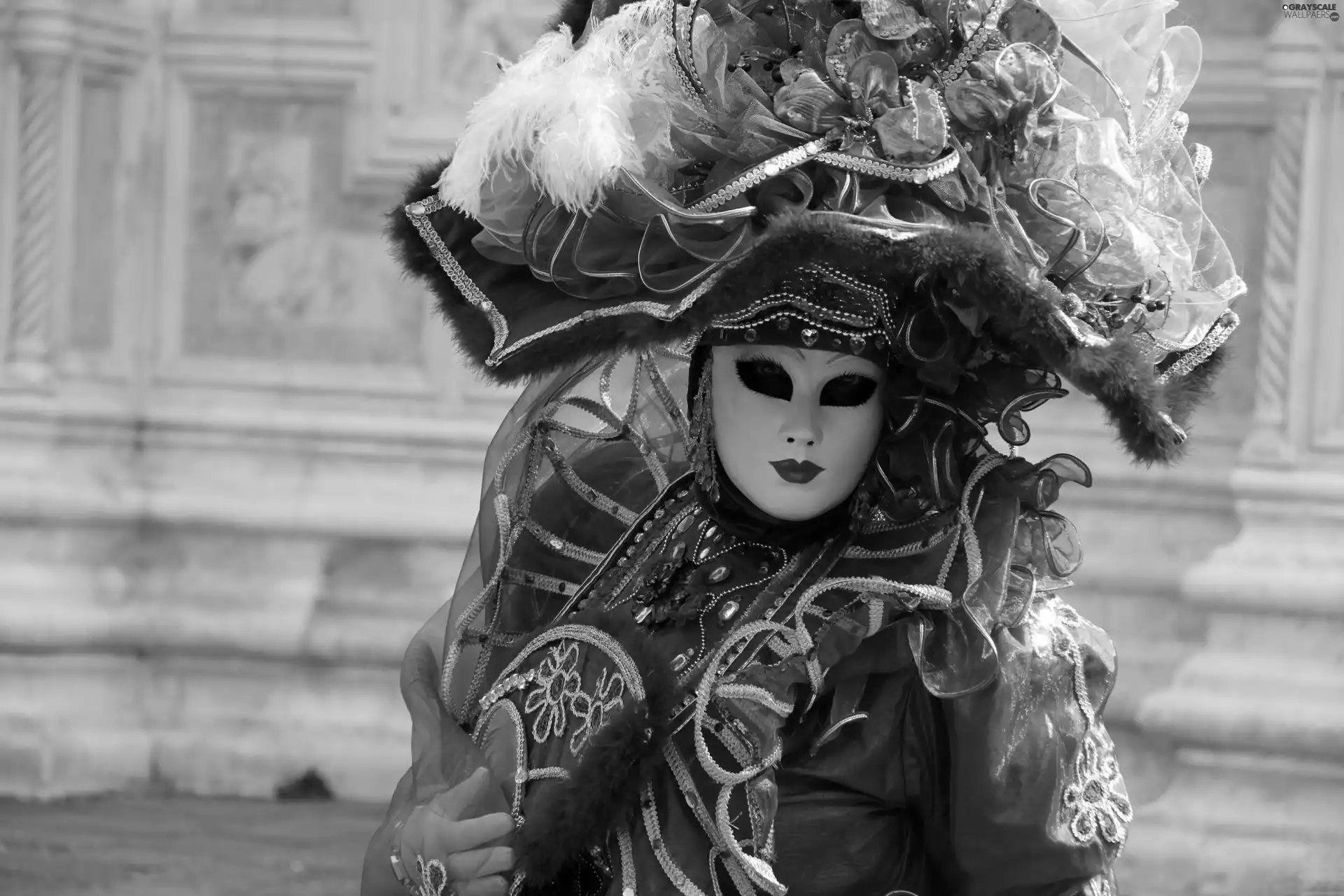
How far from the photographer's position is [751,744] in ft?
4.92

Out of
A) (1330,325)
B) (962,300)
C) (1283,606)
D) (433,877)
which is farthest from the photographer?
(1330,325)

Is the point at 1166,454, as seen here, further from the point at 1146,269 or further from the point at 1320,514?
the point at 1320,514

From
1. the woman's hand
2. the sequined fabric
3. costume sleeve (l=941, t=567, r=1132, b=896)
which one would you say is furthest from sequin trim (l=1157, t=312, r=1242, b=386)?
the woman's hand

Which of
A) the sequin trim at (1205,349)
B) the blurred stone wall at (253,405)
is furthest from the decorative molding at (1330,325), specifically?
the sequin trim at (1205,349)

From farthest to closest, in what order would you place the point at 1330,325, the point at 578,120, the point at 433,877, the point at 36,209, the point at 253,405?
the point at 253,405 < the point at 36,209 < the point at 1330,325 < the point at 433,877 < the point at 578,120

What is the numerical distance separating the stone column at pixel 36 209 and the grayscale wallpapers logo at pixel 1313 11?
8.93 ft

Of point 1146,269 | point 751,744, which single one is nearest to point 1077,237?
point 1146,269

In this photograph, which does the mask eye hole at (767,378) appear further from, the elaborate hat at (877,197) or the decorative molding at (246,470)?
the decorative molding at (246,470)

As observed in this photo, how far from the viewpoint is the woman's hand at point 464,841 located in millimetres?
1575

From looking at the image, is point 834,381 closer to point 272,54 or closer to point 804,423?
point 804,423

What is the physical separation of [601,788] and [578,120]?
1.90 ft

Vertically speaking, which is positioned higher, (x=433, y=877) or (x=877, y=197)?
(x=877, y=197)

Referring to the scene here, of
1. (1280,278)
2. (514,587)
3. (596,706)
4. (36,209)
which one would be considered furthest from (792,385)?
(36,209)

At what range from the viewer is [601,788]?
1521mm
